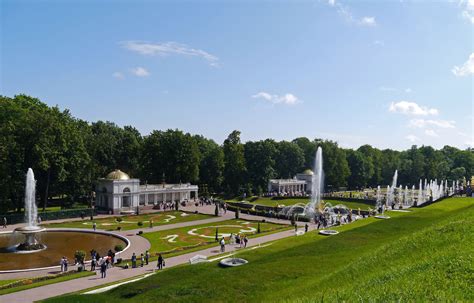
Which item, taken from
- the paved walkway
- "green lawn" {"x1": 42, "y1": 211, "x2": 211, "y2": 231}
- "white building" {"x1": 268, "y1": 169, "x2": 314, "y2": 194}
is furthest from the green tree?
the paved walkway

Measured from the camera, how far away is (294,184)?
340 ft

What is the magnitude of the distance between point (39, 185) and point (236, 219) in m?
31.5

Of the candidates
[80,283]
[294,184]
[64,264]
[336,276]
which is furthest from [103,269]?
[294,184]

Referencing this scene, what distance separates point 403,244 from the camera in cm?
1797

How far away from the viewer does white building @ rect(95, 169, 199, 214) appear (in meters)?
67.4

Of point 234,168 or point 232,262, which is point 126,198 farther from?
point 232,262

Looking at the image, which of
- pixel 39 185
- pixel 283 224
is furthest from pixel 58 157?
pixel 283 224

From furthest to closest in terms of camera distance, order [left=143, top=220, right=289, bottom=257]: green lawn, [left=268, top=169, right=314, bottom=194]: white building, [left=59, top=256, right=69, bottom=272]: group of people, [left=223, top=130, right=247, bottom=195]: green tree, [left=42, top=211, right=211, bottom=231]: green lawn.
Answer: [left=268, top=169, right=314, bottom=194]: white building < [left=223, top=130, right=247, bottom=195]: green tree < [left=42, top=211, right=211, bottom=231]: green lawn < [left=143, top=220, right=289, bottom=257]: green lawn < [left=59, top=256, right=69, bottom=272]: group of people

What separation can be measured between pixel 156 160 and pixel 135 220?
27.8 m

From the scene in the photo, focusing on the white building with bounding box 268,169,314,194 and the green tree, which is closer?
the green tree

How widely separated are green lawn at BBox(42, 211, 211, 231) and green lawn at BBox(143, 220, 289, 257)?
5.74 metres

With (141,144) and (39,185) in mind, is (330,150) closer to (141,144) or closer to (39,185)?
(141,144)

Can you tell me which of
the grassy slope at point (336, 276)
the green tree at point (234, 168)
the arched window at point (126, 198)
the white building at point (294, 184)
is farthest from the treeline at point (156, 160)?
the grassy slope at point (336, 276)

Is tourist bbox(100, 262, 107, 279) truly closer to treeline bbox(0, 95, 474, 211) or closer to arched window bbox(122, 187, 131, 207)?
treeline bbox(0, 95, 474, 211)
